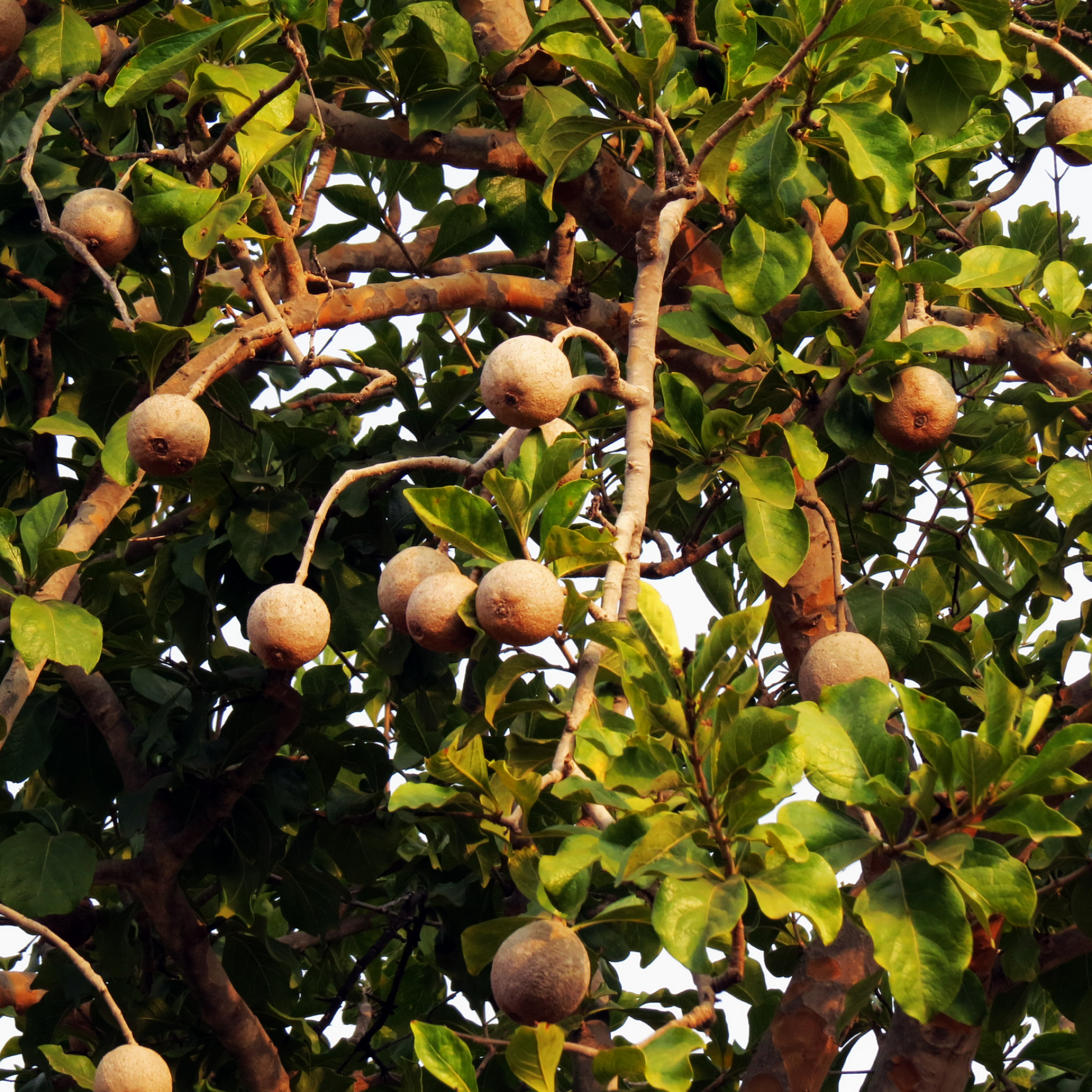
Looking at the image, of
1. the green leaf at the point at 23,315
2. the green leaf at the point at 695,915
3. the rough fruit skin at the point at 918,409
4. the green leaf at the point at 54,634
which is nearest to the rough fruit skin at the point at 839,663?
the rough fruit skin at the point at 918,409

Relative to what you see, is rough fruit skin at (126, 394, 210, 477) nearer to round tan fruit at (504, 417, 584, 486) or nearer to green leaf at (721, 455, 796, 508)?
round tan fruit at (504, 417, 584, 486)

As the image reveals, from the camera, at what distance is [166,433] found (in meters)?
1.90

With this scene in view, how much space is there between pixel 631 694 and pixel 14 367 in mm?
2284

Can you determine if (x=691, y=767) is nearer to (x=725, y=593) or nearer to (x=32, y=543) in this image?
(x=32, y=543)

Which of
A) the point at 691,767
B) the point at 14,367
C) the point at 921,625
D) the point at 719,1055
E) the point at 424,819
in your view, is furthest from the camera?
the point at 14,367

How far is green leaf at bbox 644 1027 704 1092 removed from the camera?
1302 mm

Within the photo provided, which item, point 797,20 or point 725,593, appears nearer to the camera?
point 797,20

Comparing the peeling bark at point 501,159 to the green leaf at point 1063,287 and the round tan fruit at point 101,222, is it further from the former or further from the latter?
the green leaf at point 1063,287

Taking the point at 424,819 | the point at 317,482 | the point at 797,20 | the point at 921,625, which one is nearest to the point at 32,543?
the point at 317,482

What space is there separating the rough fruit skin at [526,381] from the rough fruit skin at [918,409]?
0.71 metres

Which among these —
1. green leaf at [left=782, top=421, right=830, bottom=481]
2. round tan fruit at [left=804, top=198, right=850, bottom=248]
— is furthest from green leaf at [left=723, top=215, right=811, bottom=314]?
round tan fruit at [left=804, top=198, right=850, bottom=248]

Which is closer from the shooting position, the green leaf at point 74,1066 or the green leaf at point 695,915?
the green leaf at point 695,915

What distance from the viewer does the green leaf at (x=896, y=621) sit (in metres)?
2.50

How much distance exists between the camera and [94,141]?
11.0 ft
